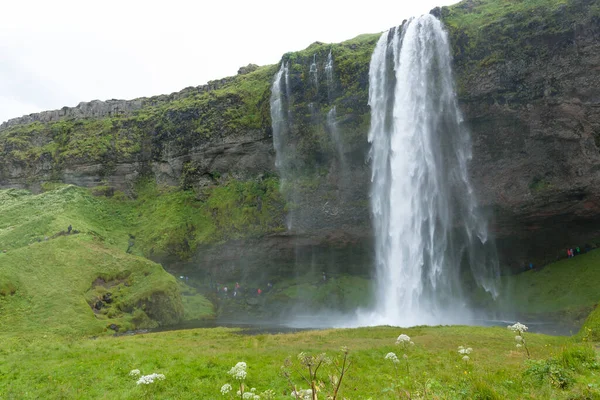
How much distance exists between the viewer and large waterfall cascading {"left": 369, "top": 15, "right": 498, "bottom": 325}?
38125mm

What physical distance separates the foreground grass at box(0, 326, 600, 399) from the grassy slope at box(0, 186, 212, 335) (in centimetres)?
1123

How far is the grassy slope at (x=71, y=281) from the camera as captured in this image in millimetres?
28877

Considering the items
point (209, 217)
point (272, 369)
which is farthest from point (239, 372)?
point (209, 217)

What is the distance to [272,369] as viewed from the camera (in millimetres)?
12750

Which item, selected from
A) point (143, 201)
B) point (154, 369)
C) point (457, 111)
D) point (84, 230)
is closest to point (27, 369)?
point (154, 369)

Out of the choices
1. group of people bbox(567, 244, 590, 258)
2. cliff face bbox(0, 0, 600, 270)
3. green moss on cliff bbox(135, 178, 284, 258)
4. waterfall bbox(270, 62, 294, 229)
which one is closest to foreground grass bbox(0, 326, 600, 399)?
cliff face bbox(0, 0, 600, 270)

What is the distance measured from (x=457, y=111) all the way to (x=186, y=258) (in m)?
37.5

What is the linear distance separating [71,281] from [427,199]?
35.1 m

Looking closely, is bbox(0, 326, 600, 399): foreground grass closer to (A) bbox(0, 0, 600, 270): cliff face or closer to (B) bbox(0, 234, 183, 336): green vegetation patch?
(B) bbox(0, 234, 183, 336): green vegetation patch

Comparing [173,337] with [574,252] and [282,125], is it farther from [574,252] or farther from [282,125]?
[574,252]

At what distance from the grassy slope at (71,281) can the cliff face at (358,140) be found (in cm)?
1196

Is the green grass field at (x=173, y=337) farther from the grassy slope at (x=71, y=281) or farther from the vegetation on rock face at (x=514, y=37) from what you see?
the vegetation on rock face at (x=514, y=37)

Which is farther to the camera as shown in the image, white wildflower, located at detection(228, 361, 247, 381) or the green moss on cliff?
the green moss on cliff

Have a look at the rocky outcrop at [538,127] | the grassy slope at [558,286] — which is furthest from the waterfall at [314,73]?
the grassy slope at [558,286]
